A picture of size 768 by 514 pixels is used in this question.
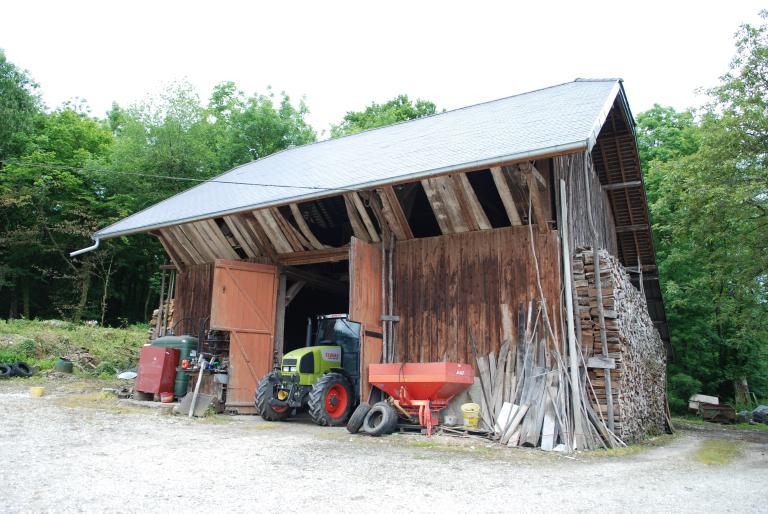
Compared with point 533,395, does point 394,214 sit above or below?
above

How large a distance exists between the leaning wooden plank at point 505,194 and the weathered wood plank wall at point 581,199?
2.54 feet

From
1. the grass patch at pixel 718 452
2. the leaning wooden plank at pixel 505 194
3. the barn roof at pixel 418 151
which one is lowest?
the grass patch at pixel 718 452

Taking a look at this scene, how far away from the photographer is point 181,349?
11.2m

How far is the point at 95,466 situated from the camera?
5246 mm

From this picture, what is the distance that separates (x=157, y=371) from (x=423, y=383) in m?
5.39

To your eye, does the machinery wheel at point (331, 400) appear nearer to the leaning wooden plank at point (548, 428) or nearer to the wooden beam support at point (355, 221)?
the wooden beam support at point (355, 221)

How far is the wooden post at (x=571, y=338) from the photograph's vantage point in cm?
784

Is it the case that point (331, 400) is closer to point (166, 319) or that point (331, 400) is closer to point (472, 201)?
point (472, 201)

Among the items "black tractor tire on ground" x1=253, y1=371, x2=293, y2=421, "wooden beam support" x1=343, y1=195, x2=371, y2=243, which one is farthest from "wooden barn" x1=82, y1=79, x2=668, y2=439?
"black tractor tire on ground" x1=253, y1=371, x2=293, y2=421

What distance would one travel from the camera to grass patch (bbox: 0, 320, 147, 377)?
1514 cm

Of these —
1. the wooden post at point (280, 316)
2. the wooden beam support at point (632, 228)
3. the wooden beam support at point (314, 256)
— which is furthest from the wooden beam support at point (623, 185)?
the wooden post at point (280, 316)

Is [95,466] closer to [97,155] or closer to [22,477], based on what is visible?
[22,477]

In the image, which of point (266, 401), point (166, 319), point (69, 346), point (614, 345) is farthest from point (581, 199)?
point (69, 346)

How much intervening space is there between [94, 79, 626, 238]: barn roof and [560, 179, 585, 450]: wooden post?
1360 mm
